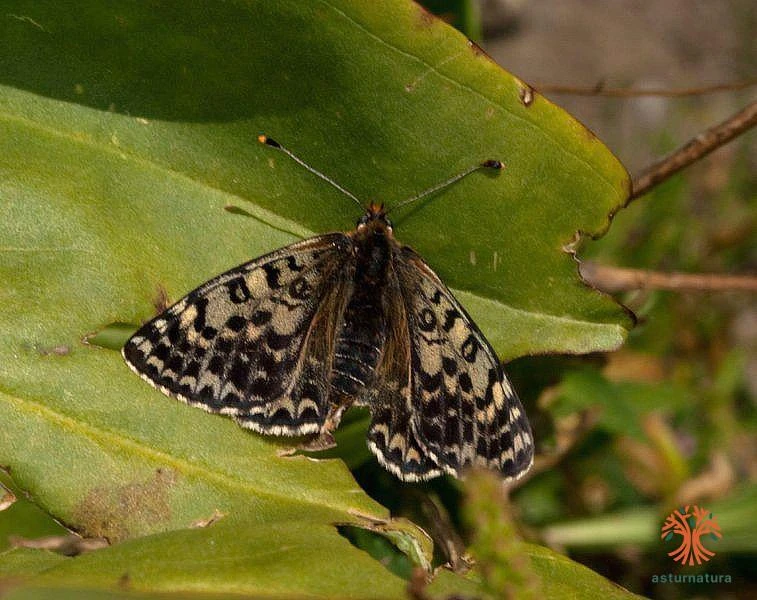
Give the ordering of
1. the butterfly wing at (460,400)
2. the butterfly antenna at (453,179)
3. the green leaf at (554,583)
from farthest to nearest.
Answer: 1. the butterfly wing at (460,400)
2. the butterfly antenna at (453,179)
3. the green leaf at (554,583)

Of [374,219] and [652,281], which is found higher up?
[652,281]

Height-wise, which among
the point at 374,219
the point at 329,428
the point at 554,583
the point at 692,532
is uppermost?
the point at 374,219

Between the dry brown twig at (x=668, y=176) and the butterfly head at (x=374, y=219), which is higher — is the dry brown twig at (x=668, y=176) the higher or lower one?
the higher one

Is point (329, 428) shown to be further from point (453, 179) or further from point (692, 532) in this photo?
point (692, 532)

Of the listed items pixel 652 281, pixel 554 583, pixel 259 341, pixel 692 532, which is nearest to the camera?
pixel 554 583

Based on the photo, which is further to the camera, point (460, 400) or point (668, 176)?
point (668, 176)

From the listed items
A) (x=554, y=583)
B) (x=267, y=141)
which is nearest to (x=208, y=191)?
(x=267, y=141)

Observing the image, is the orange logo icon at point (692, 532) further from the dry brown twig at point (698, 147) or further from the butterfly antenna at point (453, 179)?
the butterfly antenna at point (453, 179)

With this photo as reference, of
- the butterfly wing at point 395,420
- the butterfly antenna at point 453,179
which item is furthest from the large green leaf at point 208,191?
the butterfly wing at point 395,420

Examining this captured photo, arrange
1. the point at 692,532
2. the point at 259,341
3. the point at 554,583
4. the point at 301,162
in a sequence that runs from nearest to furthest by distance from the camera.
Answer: the point at 554,583 < the point at 301,162 < the point at 259,341 < the point at 692,532
